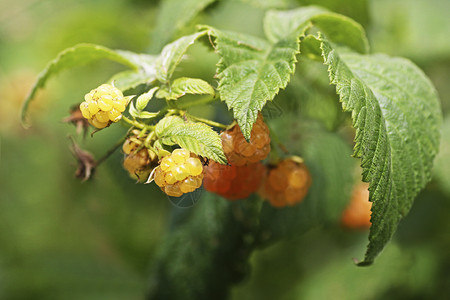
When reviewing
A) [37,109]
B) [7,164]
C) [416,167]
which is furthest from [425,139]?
[7,164]

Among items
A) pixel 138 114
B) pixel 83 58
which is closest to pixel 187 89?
pixel 138 114

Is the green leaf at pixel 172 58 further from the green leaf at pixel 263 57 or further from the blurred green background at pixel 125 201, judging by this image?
the blurred green background at pixel 125 201

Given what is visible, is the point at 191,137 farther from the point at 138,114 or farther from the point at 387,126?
the point at 387,126

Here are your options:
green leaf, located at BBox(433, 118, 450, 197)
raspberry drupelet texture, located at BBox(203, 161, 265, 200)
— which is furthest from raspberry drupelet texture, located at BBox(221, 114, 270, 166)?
green leaf, located at BBox(433, 118, 450, 197)

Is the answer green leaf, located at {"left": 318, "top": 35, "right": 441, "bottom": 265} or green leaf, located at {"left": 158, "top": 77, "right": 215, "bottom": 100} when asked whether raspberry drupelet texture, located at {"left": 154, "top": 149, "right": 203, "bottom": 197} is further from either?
green leaf, located at {"left": 318, "top": 35, "right": 441, "bottom": 265}

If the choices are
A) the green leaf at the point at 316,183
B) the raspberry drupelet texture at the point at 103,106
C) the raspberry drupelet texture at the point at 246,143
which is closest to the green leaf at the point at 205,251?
the green leaf at the point at 316,183

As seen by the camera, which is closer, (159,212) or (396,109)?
(396,109)

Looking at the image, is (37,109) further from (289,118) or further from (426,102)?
(426,102)
